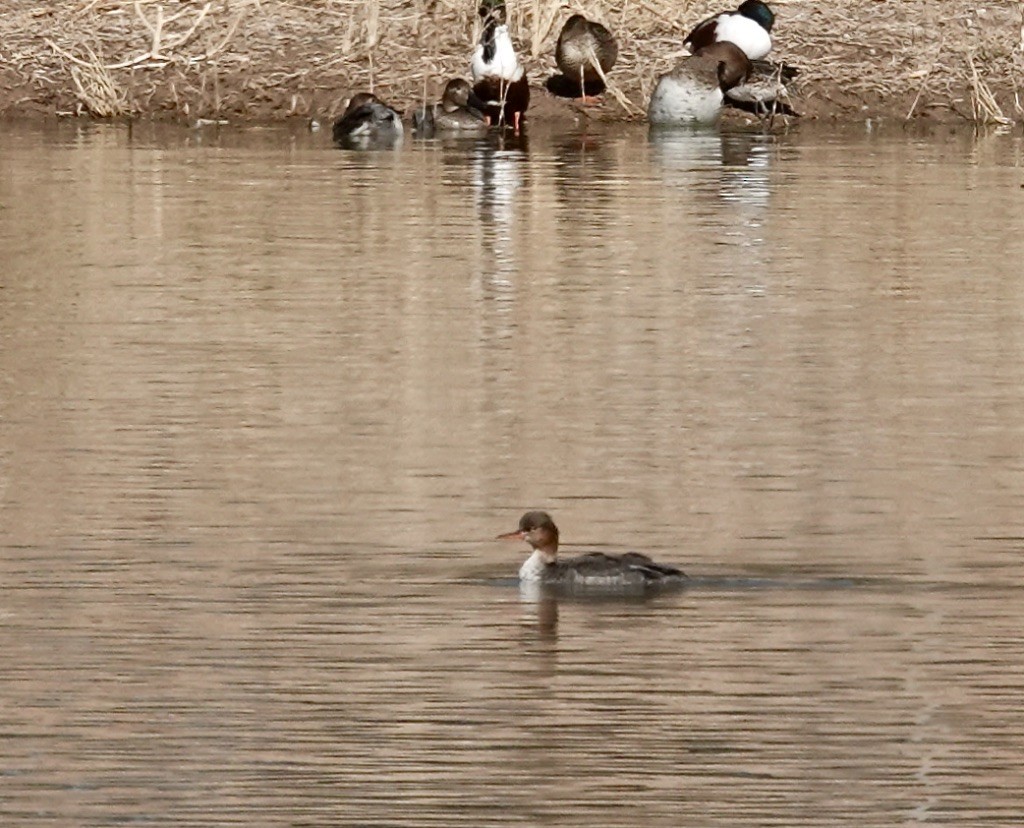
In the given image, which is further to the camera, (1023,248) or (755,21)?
(755,21)

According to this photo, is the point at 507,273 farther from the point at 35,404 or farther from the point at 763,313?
the point at 35,404

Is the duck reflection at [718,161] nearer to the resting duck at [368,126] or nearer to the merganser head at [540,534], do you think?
the resting duck at [368,126]

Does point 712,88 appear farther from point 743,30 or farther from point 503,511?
point 503,511

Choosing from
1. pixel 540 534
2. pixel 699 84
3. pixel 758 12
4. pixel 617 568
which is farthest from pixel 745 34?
pixel 617 568

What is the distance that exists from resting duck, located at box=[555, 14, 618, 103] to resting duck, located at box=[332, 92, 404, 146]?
1966mm

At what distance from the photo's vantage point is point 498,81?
984 inches

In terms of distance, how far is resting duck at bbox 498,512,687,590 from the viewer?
338 inches

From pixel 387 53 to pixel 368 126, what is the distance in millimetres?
3326

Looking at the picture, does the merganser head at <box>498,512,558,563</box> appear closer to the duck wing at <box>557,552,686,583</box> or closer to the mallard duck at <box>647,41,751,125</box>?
the duck wing at <box>557,552,686,583</box>

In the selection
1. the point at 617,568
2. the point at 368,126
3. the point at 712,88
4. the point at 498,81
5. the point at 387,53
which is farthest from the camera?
the point at 387,53

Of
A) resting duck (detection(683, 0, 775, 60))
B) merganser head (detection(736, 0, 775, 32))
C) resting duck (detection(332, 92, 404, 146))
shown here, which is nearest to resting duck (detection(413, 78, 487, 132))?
resting duck (detection(332, 92, 404, 146))

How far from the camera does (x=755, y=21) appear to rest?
85.8ft

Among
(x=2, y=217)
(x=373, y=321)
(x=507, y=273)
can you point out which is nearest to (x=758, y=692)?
(x=373, y=321)

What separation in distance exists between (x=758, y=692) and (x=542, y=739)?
27.5 inches
